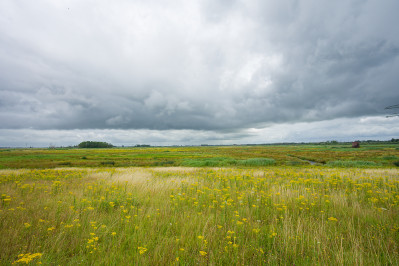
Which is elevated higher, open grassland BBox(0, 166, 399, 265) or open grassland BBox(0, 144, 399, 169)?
open grassland BBox(0, 166, 399, 265)

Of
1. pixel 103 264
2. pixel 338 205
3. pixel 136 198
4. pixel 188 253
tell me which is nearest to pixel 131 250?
pixel 103 264

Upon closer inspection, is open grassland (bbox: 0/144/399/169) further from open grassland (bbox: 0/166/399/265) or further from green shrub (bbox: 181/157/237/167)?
open grassland (bbox: 0/166/399/265)

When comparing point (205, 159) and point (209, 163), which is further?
point (205, 159)

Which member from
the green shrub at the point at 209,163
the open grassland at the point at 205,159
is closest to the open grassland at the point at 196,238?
the open grassland at the point at 205,159

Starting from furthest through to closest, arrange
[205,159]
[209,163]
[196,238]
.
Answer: [205,159]
[209,163]
[196,238]

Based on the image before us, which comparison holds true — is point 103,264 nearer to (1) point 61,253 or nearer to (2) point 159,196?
(1) point 61,253

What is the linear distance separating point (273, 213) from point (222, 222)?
1902 mm

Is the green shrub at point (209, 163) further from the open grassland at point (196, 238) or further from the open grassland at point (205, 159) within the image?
the open grassland at point (196, 238)

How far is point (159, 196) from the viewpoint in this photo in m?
7.27

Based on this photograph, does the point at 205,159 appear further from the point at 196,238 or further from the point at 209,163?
the point at 196,238

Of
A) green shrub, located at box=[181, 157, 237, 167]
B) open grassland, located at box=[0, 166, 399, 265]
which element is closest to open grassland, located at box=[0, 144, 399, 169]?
green shrub, located at box=[181, 157, 237, 167]

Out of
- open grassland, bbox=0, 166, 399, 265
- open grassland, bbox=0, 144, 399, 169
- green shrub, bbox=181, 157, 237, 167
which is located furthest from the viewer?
green shrub, bbox=181, 157, 237, 167

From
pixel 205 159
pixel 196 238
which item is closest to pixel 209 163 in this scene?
pixel 205 159

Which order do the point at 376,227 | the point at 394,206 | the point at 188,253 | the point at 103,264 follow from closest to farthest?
1. the point at 103,264
2. the point at 188,253
3. the point at 376,227
4. the point at 394,206
